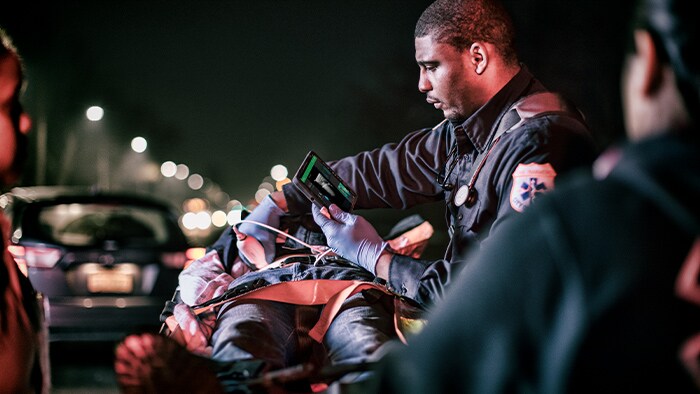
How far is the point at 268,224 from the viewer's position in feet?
12.5

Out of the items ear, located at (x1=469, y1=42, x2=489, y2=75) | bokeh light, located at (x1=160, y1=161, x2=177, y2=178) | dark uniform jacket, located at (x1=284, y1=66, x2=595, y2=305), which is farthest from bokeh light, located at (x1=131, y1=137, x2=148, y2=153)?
ear, located at (x1=469, y1=42, x2=489, y2=75)

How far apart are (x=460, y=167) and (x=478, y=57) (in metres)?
0.51

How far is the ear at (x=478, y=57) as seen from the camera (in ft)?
11.1

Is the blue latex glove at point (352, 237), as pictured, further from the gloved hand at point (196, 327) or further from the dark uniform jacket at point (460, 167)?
the gloved hand at point (196, 327)

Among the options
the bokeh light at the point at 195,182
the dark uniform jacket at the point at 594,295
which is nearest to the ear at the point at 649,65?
the dark uniform jacket at the point at 594,295

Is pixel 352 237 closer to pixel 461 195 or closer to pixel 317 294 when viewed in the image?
pixel 317 294

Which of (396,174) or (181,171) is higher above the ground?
(181,171)

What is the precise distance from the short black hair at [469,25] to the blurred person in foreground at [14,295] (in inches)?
72.1

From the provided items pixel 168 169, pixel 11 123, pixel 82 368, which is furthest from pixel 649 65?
pixel 168 169

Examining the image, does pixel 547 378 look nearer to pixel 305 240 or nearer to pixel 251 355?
pixel 251 355

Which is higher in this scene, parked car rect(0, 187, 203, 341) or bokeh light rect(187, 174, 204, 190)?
bokeh light rect(187, 174, 204, 190)

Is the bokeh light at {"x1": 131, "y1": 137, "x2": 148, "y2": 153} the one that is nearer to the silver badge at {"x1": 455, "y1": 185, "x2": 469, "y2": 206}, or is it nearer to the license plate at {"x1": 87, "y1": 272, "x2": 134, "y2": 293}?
the license plate at {"x1": 87, "y1": 272, "x2": 134, "y2": 293}

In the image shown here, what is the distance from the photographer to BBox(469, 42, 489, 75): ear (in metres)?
3.39

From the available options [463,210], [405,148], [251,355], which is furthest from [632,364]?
[405,148]
